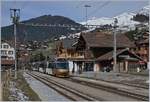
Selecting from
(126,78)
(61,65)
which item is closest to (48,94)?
(126,78)

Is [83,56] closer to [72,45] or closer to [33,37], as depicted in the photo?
[72,45]

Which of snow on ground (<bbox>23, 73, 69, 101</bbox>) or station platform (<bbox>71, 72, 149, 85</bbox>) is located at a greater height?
station platform (<bbox>71, 72, 149, 85</bbox>)

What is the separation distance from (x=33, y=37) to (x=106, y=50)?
4008 inches

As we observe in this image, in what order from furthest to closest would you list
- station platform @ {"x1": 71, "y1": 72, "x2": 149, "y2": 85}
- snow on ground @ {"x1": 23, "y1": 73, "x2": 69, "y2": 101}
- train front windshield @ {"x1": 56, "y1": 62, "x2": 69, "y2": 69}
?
1. train front windshield @ {"x1": 56, "y1": 62, "x2": 69, "y2": 69}
2. station platform @ {"x1": 71, "y1": 72, "x2": 149, "y2": 85}
3. snow on ground @ {"x1": 23, "y1": 73, "x2": 69, "y2": 101}

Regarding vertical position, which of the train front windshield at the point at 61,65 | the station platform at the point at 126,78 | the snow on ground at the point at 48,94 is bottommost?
the snow on ground at the point at 48,94

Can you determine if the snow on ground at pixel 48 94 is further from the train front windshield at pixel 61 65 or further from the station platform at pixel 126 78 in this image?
the train front windshield at pixel 61 65

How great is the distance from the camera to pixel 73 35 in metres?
122

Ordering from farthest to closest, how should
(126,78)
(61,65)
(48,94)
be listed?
1. (61,65)
2. (126,78)
3. (48,94)

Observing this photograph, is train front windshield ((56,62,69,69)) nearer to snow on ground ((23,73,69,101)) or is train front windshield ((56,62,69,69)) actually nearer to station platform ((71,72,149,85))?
station platform ((71,72,149,85))

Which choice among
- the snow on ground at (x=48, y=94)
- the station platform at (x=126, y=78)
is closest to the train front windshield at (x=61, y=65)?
the station platform at (x=126, y=78)

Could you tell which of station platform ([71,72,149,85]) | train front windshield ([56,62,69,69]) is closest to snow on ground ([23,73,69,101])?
station platform ([71,72,149,85])

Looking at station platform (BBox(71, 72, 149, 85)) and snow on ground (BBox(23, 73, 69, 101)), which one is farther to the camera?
station platform (BBox(71, 72, 149, 85))

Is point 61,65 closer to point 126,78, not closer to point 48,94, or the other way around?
point 126,78

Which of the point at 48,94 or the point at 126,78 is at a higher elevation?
the point at 126,78
